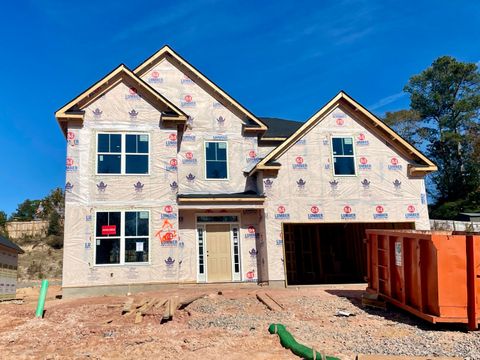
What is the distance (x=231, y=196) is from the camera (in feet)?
55.3

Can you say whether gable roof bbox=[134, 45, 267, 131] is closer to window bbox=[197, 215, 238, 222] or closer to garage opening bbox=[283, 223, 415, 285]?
window bbox=[197, 215, 238, 222]

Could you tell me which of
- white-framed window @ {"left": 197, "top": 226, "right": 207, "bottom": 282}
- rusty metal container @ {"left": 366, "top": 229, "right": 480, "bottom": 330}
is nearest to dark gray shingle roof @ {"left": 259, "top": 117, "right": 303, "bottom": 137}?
white-framed window @ {"left": 197, "top": 226, "right": 207, "bottom": 282}

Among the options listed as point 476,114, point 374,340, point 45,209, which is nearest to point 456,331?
point 374,340

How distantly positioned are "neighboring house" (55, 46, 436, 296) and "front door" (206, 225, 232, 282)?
0.04 m

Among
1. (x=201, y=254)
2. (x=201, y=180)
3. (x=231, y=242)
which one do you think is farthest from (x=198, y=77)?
(x=201, y=254)

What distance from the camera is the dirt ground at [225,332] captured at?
705 cm

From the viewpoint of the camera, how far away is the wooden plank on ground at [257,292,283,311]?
1078cm

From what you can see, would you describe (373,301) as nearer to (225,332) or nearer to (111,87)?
(225,332)

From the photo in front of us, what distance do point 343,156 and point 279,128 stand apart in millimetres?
4613

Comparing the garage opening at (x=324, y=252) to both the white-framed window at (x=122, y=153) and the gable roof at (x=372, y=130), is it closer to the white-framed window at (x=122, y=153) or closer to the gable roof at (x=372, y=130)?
the gable roof at (x=372, y=130)

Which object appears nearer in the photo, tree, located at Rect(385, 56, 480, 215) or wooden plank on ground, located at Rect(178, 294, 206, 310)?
wooden plank on ground, located at Rect(178, 294, 206, 310)

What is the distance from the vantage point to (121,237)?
15438 mm

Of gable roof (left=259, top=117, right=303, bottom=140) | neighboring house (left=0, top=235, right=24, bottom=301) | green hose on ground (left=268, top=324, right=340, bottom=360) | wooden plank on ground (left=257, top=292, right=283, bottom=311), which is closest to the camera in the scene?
green hose on ground (left=268, top=324, right=340, bottom=360)

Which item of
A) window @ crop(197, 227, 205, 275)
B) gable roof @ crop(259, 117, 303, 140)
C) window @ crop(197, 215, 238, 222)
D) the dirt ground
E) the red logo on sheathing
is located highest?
gable roof @ crop(259, 117, 303, 140)
